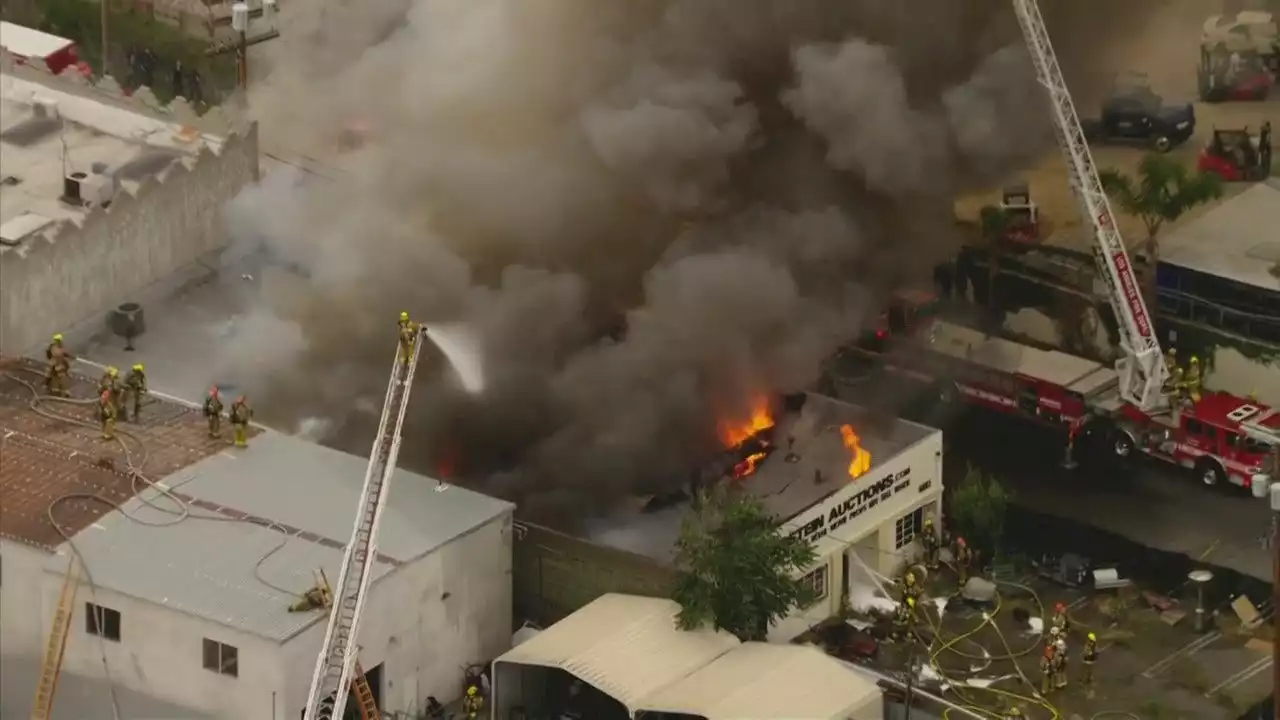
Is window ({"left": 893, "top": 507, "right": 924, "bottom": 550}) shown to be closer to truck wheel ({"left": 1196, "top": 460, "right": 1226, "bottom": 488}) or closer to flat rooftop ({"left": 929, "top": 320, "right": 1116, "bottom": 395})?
flat rooftop ({"left": 929, "top": 320, "right": 1116, "bottom": 395})

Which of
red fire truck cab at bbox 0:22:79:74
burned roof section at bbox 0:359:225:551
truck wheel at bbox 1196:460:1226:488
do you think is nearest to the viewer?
burned roof section at bbox 0:359:225:551

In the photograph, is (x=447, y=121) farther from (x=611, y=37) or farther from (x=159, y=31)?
(x=159, y=31)

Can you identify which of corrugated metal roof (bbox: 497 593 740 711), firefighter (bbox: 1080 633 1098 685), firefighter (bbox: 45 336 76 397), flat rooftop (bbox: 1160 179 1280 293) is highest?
flat rooftop (bbox: 1160 179 1280 293)

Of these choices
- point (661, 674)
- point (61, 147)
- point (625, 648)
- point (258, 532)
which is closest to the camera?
point (661, 674)

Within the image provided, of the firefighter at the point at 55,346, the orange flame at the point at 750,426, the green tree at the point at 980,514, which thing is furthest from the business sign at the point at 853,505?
the firefighter at the point at 55,346

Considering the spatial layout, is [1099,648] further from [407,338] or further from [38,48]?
[38,48]

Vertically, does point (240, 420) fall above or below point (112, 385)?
below

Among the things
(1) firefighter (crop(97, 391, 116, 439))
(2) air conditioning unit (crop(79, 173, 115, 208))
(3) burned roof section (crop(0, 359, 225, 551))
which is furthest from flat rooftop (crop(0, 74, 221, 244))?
(1) firefighter (crop(97, 391, 116, 439))

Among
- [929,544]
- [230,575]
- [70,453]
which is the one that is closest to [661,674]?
[230,575]
